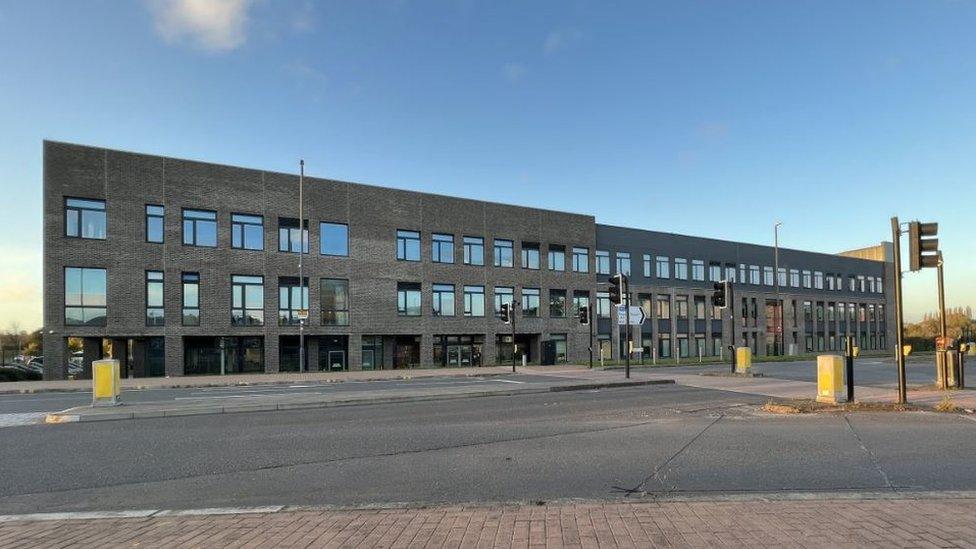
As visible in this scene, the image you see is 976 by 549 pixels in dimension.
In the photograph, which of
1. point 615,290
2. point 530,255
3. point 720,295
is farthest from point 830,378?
point 530,255

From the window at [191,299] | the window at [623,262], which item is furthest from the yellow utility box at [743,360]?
the window at [191,299]

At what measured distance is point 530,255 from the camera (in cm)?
4684

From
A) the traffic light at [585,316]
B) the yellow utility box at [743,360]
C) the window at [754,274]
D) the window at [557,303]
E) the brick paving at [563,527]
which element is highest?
the window at [754,274]

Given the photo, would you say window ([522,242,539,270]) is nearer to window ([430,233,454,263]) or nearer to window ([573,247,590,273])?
window ([573,247,590,273])

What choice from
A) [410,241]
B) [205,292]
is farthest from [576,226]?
[205,292]

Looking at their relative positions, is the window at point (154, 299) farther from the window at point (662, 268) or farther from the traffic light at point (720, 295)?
the window at point (662, 268)

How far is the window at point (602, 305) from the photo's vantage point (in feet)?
166

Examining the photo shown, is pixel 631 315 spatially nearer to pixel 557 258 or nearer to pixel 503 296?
pixel 503 296

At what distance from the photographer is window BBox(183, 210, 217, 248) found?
3388 cm

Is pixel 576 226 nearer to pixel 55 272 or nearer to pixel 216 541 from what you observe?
pixel 55 272

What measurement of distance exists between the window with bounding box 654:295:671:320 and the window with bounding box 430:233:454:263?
71.8ft

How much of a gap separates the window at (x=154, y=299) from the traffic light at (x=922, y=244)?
108 ft

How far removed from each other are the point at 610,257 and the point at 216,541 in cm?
4915

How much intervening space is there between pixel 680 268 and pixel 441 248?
2619 cm
